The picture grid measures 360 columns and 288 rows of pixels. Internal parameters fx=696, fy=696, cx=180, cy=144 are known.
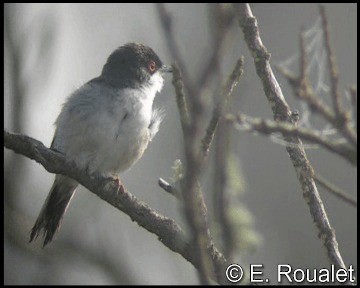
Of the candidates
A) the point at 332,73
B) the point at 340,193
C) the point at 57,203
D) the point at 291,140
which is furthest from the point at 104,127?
the point at 332,73

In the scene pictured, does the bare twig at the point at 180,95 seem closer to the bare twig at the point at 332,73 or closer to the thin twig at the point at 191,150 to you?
the thin twig at the point at 191,150

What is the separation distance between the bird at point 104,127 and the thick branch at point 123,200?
910 millimetres

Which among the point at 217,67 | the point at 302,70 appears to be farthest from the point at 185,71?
the point at 302,70

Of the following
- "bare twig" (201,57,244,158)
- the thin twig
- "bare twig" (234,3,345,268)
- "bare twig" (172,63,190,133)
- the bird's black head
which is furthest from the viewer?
the bird's black head

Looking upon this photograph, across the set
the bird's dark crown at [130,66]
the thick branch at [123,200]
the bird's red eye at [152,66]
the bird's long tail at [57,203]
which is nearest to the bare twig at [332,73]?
the thick branch at [123,200]

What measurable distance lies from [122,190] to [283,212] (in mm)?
6449

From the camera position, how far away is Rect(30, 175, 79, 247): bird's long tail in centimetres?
586

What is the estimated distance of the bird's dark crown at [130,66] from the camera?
19.6 feet

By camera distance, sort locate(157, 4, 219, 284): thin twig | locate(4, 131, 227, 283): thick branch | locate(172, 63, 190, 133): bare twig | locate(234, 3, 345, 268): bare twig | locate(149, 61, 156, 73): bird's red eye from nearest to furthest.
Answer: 1. locate(157, 4, 219, 284): thin twig
2. locate(172, 63, 190, 133): bare twig
3. locate(234, 3, 345, 268): bare twig
4. locate(4, 131, 227, 283): thick branch
5. locate(149, 61, 156, 73): bird's red eye

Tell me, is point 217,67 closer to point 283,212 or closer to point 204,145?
point 204,145

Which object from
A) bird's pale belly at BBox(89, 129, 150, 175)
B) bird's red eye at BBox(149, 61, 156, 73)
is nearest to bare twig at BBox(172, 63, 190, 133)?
bird's pale belly at BBox(89, 129, 150, 175)

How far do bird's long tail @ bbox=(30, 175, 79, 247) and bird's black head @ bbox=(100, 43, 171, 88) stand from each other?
985 mm

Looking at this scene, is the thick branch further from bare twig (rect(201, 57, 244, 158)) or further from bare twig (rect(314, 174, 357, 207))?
bare twig (rect(314, 174, 357, 207))

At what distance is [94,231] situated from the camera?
4.39 meters
